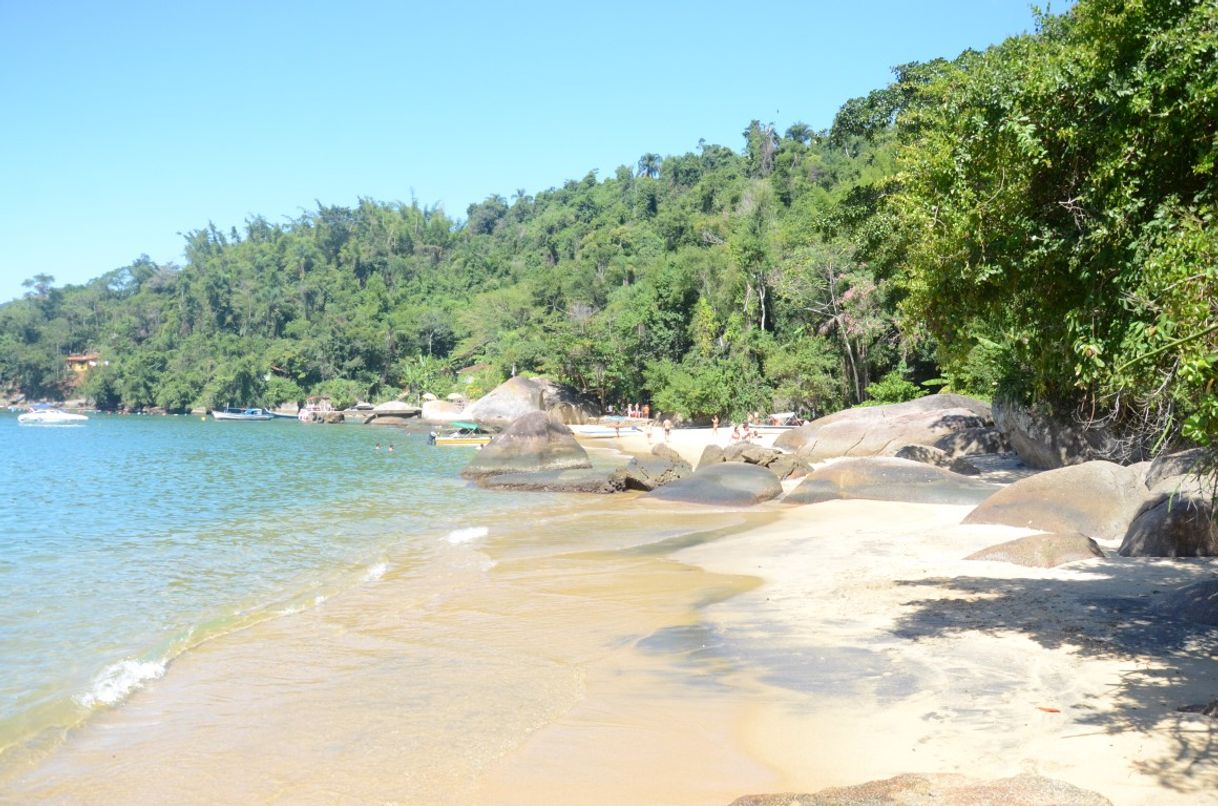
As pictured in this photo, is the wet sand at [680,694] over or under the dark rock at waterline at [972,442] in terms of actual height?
under

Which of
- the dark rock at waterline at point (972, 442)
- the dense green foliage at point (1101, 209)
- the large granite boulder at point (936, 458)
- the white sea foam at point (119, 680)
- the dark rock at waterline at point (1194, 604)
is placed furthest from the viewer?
the dark rock at waterline at point (972, 442)

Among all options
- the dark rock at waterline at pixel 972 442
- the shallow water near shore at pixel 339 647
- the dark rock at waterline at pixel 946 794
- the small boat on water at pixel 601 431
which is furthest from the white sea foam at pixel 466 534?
the small boat on water at pixel 601 431

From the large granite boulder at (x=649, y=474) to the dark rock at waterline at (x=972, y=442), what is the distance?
7.39 meters

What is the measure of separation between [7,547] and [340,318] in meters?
88.3

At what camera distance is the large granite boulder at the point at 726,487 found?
21000mm

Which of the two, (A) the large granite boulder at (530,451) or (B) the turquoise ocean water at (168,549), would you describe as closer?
(B) the turquoise ocean water at (168,549)

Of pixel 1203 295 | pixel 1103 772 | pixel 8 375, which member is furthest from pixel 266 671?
pixel 8 375

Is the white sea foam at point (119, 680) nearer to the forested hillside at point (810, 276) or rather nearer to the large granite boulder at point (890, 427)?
Result: the forested hillside at point (810, 276)

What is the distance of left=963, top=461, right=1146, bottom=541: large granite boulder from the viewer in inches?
520

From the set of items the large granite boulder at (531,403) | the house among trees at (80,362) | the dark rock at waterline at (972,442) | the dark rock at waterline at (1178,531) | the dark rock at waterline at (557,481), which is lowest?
the dark rock at waterline at (557,481)

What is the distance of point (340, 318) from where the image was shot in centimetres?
10231

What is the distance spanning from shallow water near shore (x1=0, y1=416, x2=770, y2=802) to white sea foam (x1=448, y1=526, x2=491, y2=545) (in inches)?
4.9

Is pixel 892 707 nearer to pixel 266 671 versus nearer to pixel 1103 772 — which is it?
pixel 1103 772

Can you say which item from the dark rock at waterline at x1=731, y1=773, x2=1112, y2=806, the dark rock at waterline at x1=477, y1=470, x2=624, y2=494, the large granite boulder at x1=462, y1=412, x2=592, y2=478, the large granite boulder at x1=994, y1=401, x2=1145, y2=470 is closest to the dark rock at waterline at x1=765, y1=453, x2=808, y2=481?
the dark rock at waterline at x1=477, y1=470, x2=624, y2=494
